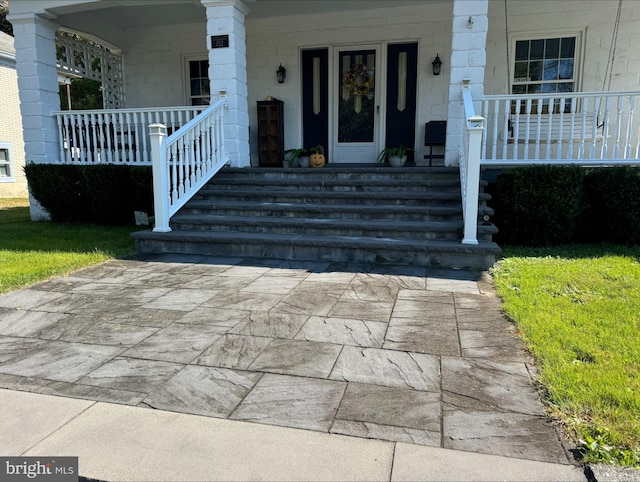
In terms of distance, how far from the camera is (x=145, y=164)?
7359mm

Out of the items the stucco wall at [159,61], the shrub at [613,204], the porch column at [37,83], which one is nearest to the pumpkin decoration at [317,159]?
the stucco wall at [159,61]

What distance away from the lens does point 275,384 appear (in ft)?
8.02

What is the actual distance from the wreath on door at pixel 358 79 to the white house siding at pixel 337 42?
0.43m

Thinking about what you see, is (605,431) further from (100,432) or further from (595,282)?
(595,282)

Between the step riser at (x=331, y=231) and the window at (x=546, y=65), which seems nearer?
the step riser at (x=331, y=231)

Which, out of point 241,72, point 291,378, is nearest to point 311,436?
point 291,378

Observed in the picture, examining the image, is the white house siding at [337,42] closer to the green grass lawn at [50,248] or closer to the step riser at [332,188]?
the step riser at [332,188]

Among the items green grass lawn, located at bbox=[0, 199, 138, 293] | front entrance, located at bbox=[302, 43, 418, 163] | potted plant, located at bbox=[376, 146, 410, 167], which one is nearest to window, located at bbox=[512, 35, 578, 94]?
front entrance, located at bbox=[302, 43, 418, 163]

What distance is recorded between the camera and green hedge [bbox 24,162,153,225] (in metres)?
7.08

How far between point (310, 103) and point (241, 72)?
1971 mm

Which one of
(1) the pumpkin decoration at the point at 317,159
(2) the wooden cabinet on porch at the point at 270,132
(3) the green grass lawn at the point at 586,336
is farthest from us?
(2) the wooden cabinet on porch at the point at 270,132

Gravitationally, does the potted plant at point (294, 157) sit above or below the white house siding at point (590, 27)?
below

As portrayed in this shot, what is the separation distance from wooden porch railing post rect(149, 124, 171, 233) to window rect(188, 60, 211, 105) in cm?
410

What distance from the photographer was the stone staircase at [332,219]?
5.00 metres
